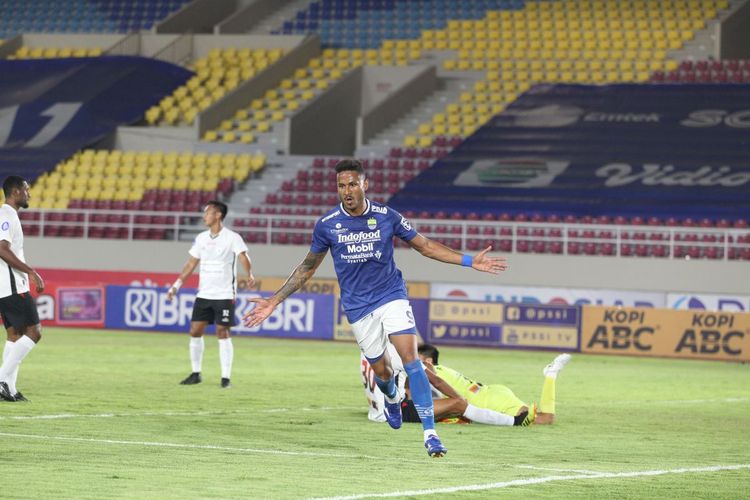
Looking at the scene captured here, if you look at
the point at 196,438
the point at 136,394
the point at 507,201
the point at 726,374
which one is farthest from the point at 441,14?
the point at 196,438

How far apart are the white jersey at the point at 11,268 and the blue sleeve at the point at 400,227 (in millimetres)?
5165

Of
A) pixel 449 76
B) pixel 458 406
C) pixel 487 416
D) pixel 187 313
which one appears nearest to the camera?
pixel 458 406

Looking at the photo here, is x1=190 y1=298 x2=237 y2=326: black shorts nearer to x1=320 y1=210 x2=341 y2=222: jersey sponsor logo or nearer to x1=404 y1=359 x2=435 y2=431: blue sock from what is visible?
x1=320 y1=210 x2=341 y2=222: jersey sponsor logo

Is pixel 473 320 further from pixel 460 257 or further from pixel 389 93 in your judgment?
pixel 460 257

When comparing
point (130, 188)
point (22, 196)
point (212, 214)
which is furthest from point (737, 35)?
point (22, 196)

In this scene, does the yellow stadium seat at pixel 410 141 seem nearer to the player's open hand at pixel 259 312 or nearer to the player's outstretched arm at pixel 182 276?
the player's outstretched arm at pixel 182 276

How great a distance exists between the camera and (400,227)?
37.0ft

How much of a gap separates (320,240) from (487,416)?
3745 millimetres

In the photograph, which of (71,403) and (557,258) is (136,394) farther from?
(557,258)

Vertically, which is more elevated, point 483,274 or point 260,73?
point 260,73

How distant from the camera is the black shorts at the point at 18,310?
1496 cm

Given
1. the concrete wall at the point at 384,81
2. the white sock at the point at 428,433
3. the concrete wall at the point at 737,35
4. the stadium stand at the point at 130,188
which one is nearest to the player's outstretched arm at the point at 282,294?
the white sock at the point at 428,433

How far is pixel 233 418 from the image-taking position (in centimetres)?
1432

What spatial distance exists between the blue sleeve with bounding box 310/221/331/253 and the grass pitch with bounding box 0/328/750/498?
1666 mm
